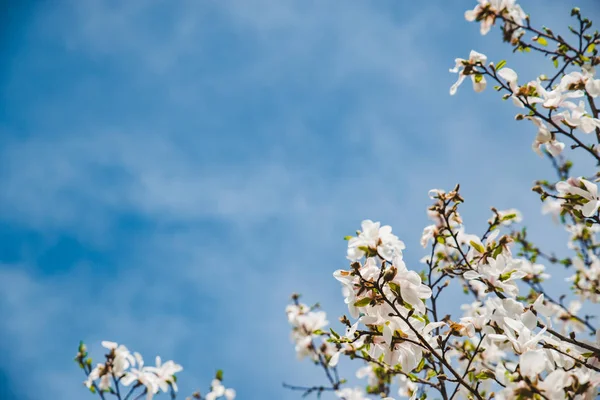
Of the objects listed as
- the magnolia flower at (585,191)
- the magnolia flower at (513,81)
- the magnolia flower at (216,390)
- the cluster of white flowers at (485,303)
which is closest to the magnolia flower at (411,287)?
the cluster of white flowers at (485,303)

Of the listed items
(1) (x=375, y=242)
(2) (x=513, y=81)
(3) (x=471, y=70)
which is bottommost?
(1) (x=375, y=242)

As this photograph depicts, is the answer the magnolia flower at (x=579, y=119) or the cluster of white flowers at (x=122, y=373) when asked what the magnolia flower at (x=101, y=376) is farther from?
the magnolia flower at (x=579, y=119)

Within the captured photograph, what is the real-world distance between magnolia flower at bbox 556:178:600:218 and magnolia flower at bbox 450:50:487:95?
959mm

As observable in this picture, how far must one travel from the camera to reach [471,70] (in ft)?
8.58

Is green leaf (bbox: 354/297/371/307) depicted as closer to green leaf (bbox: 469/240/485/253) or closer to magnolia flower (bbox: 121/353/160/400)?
green leaf (bbox: 469/240/485/253)

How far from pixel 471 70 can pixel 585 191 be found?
113 centimetres

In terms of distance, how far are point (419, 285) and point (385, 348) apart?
336 mm

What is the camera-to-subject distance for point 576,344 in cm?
175

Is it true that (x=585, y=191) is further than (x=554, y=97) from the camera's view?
No

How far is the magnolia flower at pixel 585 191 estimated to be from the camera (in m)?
1.88

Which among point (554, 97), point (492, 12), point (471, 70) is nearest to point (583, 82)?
point (554, 97)

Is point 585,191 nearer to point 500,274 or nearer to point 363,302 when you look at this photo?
point 500,274

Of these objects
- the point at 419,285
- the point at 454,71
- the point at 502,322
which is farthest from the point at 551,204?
the point at 419,285

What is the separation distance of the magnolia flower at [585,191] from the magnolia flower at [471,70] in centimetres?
96
